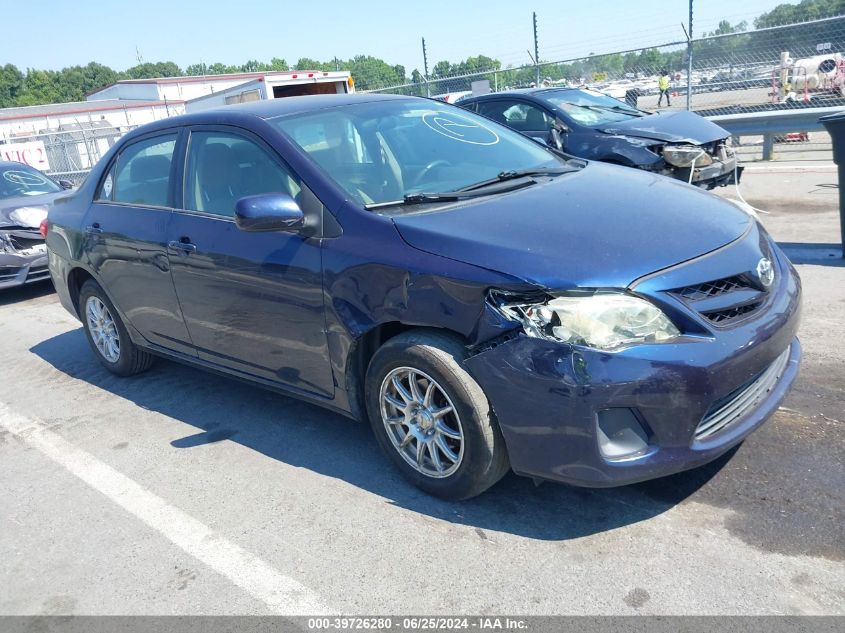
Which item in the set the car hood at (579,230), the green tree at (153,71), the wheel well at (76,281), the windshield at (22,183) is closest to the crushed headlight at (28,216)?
the windshield at (22,183)

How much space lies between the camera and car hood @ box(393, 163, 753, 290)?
285 centimetres

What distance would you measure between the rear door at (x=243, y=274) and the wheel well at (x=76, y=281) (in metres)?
1.60

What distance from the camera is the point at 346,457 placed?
3.89 metres

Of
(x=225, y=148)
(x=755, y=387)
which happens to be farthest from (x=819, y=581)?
(x=225, y=148)

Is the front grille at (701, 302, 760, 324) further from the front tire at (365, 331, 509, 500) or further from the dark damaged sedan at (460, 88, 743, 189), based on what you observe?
Result: the dark damaged sedan at (460, 88, 743, 189)

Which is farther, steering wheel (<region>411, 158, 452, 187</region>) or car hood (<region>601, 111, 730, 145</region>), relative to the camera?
car hood (<region>601, 111, 730, 145</region>)

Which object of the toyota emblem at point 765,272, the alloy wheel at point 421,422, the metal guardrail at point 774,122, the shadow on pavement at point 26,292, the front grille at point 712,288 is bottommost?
the shadow on pavement at point 26,292

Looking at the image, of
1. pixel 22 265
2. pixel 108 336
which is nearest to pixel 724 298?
pixel 108 336

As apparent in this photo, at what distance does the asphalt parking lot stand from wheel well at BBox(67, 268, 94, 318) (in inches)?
52.3

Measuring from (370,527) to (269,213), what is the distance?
1481 mm

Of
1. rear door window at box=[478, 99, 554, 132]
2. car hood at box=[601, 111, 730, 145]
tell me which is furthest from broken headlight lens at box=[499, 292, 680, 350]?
rear door window at box=[478, 99, 554, 132]

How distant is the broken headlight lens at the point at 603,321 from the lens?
274cm

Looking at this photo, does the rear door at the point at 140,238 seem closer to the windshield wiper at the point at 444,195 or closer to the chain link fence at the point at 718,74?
the windshield wiper at the point at 444,195

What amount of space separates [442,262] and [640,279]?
78cm
